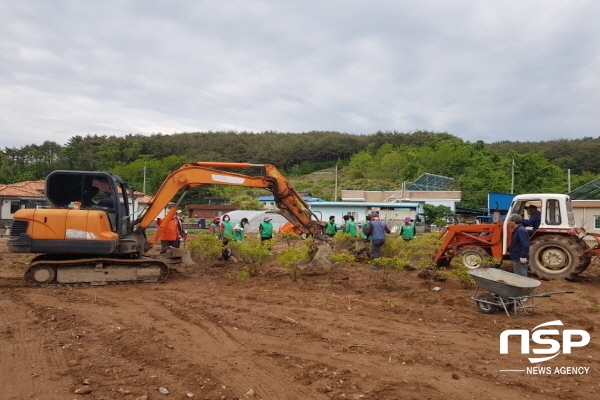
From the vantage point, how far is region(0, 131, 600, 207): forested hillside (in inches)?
1909

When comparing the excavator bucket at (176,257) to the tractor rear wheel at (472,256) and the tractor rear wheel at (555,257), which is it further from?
the tractor rear wheel at (555,257)

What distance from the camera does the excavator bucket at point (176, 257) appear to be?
11.3 metres

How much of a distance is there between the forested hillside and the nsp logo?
4182 cm

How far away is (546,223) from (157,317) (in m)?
9.60

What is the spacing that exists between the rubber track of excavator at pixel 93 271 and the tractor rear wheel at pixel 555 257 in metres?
9.07

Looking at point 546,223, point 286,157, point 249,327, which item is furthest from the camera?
point 286,157

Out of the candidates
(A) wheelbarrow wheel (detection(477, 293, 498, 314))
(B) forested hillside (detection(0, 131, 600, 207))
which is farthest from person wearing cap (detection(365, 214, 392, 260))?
(B) forested hillside (detection(0, 131, 600, 207))

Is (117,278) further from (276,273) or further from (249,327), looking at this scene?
(249,327)

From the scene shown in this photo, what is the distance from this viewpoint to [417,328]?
661 cm

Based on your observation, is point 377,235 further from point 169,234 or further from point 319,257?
point 169,234

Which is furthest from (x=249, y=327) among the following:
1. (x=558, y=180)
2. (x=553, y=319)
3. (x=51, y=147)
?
(x=51, y=147)

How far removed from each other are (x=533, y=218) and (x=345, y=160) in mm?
98920

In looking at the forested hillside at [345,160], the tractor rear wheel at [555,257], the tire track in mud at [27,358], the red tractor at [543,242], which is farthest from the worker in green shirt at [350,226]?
the forested hillside at [345,160]

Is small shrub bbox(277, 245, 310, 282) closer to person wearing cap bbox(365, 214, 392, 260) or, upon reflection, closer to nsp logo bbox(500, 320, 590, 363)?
person wearing cap bbox(365, 214, 392, 260)
